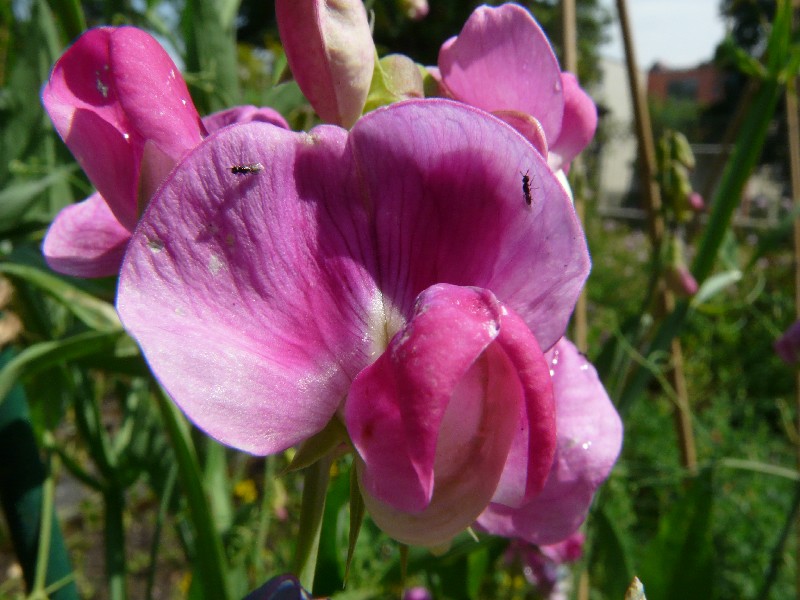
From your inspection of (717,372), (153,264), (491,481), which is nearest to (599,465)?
(491,481)

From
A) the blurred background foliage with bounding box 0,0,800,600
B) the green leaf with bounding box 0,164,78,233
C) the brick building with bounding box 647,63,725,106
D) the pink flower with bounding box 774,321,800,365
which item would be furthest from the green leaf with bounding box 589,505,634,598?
the brick building with bounding box 647,63,725,106

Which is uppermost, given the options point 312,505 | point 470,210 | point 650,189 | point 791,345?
point 470,210

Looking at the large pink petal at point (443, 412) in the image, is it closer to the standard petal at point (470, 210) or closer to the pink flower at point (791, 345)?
the standard petal at point (470, 210)

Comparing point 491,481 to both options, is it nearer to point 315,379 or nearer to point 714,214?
point 315,379

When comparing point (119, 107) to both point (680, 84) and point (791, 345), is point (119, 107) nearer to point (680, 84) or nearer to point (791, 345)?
point (791, 345)

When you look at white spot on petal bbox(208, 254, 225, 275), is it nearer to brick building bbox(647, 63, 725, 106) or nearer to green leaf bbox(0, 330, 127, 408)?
green leaf bbox(0, 330, 127, 408)

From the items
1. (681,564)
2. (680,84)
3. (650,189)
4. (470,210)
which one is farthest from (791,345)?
(680,84)
